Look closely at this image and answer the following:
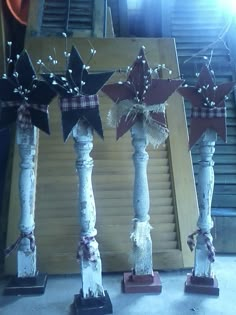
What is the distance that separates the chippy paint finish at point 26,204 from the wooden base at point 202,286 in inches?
22.4

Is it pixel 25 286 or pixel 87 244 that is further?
pixel 25 286

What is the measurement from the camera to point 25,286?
138 centimetres

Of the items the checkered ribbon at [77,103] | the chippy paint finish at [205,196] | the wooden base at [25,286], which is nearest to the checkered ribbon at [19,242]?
the wooden base at [25,286]

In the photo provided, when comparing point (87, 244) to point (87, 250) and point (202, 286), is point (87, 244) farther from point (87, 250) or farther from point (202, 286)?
point (202, 286)

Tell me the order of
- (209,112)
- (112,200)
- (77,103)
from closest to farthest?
(77,103)
(209,112)
(112,200)

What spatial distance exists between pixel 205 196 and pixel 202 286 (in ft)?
1.06

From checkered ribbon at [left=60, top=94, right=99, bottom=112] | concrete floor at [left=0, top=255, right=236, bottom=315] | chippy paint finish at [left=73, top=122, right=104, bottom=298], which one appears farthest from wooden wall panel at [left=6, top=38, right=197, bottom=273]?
checkered ribbon at [left=60, top=94, right=99, bottom=112]

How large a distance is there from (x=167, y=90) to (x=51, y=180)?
0.62 m

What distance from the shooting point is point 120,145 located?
5.43 feet

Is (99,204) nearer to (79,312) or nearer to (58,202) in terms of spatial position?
(58,202)

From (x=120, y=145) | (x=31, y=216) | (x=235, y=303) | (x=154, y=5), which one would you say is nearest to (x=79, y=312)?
(x=31, y=216)

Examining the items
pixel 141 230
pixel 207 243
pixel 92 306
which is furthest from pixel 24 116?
pixel 207 243

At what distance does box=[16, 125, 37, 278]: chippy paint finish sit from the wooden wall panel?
104mm

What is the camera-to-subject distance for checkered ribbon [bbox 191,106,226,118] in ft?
4.35
